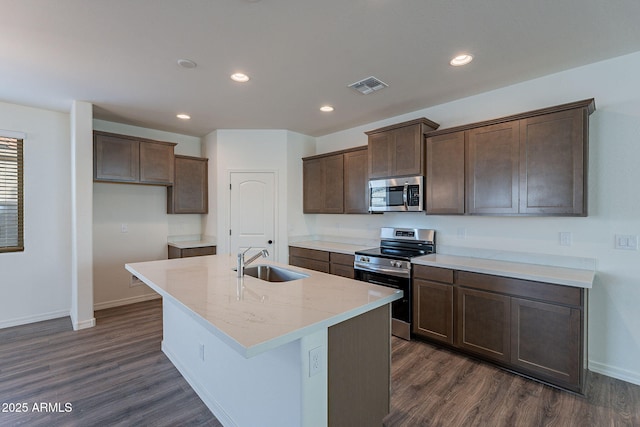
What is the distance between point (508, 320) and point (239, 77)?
10.5ft

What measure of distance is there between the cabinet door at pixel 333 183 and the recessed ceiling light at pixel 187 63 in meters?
2.28

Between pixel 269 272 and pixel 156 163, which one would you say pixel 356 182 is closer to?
pixel 269 272

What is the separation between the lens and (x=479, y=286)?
263cm

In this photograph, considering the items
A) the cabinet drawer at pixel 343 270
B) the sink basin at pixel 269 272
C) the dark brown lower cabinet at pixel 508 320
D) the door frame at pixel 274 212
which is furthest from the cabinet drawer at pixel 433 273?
the door frame at pixel 274 212

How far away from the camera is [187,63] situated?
8.11ft

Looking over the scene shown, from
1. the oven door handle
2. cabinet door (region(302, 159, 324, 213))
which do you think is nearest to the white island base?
the oven door handle

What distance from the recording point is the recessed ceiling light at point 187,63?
2432mm

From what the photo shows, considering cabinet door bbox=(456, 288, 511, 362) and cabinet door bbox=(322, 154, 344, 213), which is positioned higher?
cabinet door bbox=(322, 154, 344, 213)

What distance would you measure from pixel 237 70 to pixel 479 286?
2.88 metres

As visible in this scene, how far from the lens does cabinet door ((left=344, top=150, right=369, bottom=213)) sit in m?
3.98

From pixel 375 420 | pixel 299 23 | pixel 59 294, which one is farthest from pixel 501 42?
pixel 59 294

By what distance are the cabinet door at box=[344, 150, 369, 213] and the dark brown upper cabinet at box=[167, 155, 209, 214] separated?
7.44ft

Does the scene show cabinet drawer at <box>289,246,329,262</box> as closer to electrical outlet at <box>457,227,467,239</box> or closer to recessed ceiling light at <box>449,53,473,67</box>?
electrical outlet at <box>457,227,467,239</box>

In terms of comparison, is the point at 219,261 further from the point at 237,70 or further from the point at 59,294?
the point at 59,294
